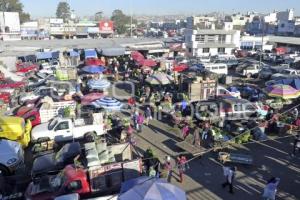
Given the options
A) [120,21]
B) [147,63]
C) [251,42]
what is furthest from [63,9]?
[147,63]

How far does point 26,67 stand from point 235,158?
95.8ft

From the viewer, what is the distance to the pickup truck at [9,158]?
14.3 metres

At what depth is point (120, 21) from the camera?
12706cm

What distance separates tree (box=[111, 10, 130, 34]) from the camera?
117375mm

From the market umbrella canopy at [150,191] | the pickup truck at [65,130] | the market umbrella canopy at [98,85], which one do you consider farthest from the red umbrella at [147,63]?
the market umbrella canopy at [150,191]

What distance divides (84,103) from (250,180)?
517 inches

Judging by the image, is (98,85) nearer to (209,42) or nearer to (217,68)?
(217,68)

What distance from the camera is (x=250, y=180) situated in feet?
45.8

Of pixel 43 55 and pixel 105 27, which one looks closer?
pixel 43 55

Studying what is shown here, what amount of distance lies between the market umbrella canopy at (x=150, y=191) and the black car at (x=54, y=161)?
4501mm

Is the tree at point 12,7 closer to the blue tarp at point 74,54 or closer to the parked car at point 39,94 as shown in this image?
the blue tarp at point 74,54

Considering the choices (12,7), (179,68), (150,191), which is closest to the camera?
(150,191)

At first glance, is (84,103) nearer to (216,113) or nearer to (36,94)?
(36,94)

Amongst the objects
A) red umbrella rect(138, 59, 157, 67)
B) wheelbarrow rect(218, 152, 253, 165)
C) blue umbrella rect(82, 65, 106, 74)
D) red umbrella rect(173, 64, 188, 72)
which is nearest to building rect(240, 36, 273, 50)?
red umbrella rect(173, 64, 188, 72)
